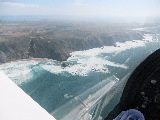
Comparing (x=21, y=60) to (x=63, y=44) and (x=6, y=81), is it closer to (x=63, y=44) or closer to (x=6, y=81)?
(x=63, y=44)

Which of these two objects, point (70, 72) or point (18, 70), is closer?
point (70, 72)

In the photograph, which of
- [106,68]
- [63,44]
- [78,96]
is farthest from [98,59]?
[78,96]

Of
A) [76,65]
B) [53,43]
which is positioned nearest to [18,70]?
[76,65]

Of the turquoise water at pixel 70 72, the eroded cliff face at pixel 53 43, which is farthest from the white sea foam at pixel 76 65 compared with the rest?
the eroded cliff face at pixel 53 43

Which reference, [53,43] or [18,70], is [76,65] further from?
[53,43]

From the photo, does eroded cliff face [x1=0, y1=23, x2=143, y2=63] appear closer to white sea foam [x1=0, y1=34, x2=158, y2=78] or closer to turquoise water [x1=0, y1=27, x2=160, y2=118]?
turquoise water [x1=0, y1=27, x2=160, y2=118]

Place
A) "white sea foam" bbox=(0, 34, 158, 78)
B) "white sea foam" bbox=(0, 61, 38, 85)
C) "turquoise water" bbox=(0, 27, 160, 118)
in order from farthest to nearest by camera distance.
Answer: "white sea foam" bbox=(0, 34, 158, 78) < "white sea foam" bbox=(0, 61, 38, 85) < "turquoise water" bbox=(0, 27, 160, 118)

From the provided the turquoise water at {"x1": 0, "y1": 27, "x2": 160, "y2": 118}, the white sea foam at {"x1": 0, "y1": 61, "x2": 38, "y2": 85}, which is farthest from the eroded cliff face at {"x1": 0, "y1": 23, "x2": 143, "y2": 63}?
the white sea foam at {"x1": 0, "y1": 61, "x2": 38, "y2": 85}

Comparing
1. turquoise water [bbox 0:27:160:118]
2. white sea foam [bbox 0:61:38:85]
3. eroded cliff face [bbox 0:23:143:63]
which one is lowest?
white sea foam [bbox 0:61:38:85]
